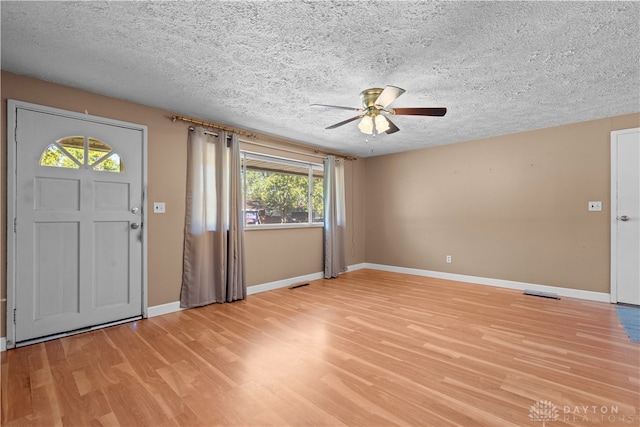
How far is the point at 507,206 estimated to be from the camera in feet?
14.3

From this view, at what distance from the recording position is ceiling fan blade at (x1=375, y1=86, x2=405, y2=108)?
223cm

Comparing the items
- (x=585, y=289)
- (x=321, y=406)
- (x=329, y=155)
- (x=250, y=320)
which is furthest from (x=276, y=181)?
(x=585, y=289)

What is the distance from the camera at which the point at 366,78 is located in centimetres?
250

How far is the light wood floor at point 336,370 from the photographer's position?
158 centimetres

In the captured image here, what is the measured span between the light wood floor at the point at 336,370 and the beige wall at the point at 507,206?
0.86 m

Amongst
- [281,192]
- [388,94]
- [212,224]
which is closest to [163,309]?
[212,224]

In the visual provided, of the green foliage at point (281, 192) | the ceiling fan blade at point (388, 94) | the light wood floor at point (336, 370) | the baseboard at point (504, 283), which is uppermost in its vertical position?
the ceiling fan blade at point (388, 94)

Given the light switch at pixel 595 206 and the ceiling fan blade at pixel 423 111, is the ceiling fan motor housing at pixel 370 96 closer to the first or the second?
the ceiling fan blade at pixel 423 111

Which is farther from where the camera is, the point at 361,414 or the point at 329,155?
the point at 329,155

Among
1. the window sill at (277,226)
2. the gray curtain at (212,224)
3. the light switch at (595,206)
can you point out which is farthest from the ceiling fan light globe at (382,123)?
the light switch at (595,206)

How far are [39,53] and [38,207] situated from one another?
4.09 ft

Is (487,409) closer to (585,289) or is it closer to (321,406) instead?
(321,406)

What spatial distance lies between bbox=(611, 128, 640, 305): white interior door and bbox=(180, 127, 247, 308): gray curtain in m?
4.61

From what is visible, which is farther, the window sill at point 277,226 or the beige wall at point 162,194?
the window sill at point 277,226
